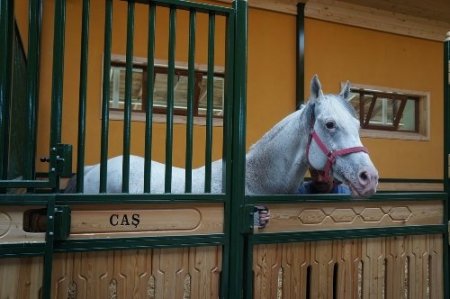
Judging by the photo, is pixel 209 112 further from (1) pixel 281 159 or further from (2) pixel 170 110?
(1) pixel 281 159

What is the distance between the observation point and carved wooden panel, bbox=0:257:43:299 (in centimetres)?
107

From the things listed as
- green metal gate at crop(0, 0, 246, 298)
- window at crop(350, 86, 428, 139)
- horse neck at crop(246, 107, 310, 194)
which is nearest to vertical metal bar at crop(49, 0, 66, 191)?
green metal gate at crop(0, 0, 246, 298)

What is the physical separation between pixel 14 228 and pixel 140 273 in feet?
1.28

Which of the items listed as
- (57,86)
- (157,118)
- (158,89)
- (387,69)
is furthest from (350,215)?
(387,69)

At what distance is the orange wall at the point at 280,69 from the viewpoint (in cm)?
314

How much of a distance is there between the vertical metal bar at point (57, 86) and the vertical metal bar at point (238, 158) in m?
0.56

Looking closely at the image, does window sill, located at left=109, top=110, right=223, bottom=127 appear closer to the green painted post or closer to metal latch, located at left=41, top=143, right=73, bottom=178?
the green painted post

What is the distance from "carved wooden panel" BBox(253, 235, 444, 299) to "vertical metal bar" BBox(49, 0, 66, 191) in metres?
0.73

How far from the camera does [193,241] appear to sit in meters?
1.28

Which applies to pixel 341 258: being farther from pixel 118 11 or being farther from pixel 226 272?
pixel 118 11

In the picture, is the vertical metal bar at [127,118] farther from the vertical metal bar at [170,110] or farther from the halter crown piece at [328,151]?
the halter crown piece at [328,151]

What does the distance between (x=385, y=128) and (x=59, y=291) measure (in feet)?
13.7

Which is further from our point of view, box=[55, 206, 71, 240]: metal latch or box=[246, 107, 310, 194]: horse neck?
box=[246, 107, 310, 194]: horse neck

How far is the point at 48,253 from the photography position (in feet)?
3.59
